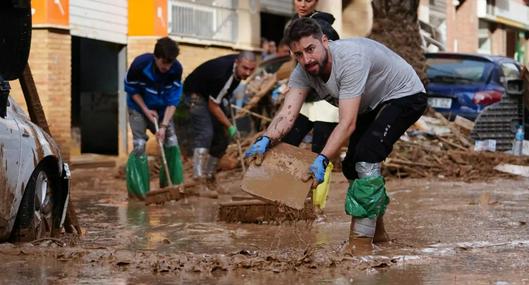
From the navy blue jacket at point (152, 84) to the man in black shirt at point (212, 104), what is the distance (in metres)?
0.63

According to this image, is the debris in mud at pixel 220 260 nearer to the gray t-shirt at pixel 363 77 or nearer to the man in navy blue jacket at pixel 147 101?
the gray t-shirt at pixel 363 77

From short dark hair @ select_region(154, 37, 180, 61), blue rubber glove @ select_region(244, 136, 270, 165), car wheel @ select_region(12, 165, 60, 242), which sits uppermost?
short dark hair @ select_region(154, 37, 180, 61)

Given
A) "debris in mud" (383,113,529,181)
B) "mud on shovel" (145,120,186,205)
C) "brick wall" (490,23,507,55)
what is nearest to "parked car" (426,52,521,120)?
"debris in mud" (383,113,529,181)

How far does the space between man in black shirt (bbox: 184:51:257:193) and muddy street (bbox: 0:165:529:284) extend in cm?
123

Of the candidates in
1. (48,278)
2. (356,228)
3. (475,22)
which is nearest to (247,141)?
(356,228)

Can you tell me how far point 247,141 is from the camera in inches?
627

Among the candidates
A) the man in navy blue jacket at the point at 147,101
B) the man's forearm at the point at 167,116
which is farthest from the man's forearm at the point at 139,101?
the man's forearm at the point at 167,116

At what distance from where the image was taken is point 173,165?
13.0 m

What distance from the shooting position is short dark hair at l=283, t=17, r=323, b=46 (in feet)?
23.4

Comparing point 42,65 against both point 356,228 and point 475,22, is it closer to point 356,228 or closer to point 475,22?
point 356,228

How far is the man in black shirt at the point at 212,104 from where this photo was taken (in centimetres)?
1314

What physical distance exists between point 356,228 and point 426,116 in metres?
9.20

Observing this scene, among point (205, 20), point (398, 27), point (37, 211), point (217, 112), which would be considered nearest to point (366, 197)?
Result: point (37, 211)

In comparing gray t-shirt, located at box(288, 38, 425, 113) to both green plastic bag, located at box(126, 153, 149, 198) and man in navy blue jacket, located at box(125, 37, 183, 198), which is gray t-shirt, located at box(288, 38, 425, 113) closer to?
man in navy blue jacket, located at box(125, 37, 183, 198)
